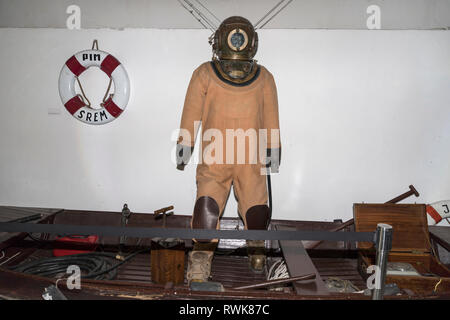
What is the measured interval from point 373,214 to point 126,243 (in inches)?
73.4

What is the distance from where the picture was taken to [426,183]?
2725 millimetres

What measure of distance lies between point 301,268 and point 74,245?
173cm

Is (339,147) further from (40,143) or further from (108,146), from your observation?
(40,143)

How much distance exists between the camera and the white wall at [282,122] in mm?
2617

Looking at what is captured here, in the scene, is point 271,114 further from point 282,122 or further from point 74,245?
point 74,245

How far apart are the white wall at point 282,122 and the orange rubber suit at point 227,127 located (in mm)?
636

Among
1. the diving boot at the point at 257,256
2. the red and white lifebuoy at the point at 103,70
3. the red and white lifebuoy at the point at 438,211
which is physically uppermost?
the red and white lifebuoy at the point at 103,70

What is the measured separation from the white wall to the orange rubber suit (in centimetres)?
64

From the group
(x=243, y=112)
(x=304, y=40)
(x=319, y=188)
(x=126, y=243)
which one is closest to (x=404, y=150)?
(x=319, y=188)

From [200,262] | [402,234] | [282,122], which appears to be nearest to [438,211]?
[402,234]

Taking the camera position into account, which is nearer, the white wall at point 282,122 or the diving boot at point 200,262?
the diving boot at point 200,262

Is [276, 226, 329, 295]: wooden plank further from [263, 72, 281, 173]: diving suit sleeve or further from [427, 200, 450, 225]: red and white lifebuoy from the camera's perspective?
[427, 200, 450, 225]: red and white lifebuoy

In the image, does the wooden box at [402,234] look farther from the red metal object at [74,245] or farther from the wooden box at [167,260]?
the red metal object at [74,245]

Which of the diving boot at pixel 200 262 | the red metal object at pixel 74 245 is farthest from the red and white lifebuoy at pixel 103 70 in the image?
the diving boot at pixel 200 262
